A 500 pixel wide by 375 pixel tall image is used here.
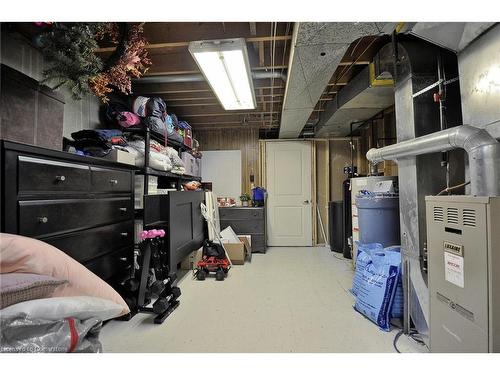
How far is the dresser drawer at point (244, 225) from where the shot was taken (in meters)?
4.52

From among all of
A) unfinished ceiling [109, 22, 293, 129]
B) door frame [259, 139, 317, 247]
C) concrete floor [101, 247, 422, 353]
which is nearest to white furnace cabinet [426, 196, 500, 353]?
concrete floor [101, 247, 422, 353]

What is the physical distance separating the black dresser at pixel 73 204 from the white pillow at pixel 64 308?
630 mm

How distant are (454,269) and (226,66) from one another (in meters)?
2.21

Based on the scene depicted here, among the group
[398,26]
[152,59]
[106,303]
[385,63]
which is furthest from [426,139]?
[152,59]

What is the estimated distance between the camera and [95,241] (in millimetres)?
1765

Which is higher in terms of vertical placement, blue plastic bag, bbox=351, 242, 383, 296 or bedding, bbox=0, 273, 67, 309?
bedding, bbox=0, 273, 67, 309

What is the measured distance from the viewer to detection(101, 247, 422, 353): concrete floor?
171 cm

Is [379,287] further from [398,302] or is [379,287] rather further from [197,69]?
[197,69]

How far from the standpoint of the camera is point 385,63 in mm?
2170

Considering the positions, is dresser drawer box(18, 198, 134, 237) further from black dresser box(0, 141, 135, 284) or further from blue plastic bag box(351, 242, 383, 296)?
blue plastic bag box(351, 242, 383, 296)

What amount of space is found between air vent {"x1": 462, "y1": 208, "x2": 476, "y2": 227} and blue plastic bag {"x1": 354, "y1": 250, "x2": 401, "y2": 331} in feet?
3.13

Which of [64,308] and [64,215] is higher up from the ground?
[64,215]

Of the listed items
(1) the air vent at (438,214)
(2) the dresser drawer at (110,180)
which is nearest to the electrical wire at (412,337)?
(1) the air vent at (438,214)

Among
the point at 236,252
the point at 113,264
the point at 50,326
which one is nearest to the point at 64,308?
the point at 50,326
